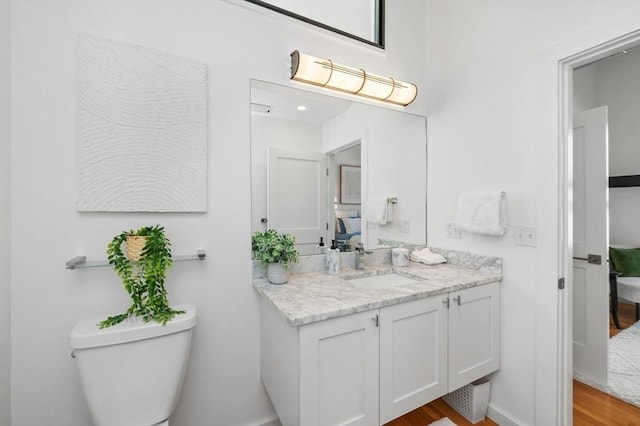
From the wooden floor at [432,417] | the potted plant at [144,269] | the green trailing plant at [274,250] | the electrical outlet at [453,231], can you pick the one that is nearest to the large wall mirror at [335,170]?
the green trailing plant at [274,250]

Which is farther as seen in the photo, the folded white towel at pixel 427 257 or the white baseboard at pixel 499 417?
the folded white towel at pixel 427 257

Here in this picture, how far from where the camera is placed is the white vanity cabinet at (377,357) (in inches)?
44.7

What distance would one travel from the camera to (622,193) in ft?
11.0

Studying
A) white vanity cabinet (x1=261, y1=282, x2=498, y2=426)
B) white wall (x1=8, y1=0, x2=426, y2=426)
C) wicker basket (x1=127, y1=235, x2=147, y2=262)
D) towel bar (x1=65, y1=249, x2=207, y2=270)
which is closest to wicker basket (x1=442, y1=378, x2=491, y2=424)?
white vanity cabinet (x1=261, y1=282, x2=498, y2=426)

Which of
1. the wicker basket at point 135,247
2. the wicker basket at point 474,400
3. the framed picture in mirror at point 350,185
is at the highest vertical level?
the framed picture in mirror at point 350,185

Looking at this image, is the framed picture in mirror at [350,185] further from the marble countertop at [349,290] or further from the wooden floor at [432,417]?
the wooden floor at [432,417]

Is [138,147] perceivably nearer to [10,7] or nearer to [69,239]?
[69,239]

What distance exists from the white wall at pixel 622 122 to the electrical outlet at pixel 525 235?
8.52 ft

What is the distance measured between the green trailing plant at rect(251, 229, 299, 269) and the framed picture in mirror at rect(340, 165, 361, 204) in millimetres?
586

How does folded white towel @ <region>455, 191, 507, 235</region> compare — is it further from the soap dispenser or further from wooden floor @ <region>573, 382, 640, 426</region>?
wooden floor @ <region>573, 382, 640, 426</region>

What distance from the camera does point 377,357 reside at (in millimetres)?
1273

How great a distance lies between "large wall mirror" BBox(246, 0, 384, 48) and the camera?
5.46ft

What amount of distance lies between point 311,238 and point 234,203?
55 cm

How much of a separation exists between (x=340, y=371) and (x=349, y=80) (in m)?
1.58
